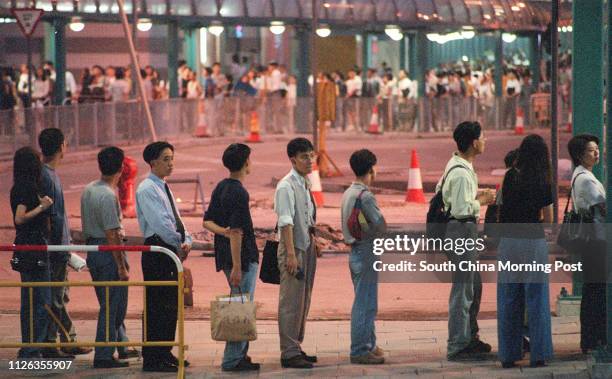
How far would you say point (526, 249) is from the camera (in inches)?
414

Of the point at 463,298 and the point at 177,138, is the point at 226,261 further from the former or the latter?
the point at 177,138

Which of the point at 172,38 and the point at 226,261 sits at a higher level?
the point at 172,38

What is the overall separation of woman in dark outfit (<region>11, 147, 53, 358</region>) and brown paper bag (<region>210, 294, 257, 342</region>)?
1.40 metres

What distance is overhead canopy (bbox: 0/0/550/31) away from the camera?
133 feet

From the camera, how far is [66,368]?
10.7 m

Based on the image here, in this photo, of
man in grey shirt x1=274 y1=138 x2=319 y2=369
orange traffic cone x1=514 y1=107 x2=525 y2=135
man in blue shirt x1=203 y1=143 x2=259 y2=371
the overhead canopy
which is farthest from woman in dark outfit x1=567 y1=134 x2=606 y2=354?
orange traffic cone x1=514 y1=107 x2=525 y2=135

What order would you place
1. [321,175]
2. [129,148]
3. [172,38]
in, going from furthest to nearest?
[172,38], [129,148], [321,175]

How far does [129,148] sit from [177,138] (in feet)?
12.0

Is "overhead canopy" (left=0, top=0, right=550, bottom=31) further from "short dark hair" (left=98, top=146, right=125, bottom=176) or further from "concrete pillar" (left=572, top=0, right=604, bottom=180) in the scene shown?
"short dark hair" (left=98, top=146, right=125, bottom=176)

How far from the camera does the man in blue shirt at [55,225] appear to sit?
35.9 ft

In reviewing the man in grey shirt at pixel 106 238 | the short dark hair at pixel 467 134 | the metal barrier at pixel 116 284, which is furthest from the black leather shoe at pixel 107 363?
the short dark hair at pixel 467 134

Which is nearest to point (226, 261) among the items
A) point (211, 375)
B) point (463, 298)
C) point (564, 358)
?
point (211, 375)

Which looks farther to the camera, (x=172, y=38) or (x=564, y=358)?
(x=172, y=38)

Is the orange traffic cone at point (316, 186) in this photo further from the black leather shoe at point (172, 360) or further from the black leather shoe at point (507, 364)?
the black leather shoe at point (507, 364)
